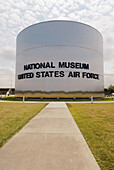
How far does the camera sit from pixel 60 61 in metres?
23.3

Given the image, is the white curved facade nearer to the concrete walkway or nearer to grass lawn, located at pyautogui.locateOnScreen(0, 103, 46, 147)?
grass lawn, located at pyautogui.locateOnScreen(0, 103, 46, 147)

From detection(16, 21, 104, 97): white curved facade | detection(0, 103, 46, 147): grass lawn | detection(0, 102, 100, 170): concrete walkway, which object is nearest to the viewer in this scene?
detection(0, 102, 100, 170): concrete walkway

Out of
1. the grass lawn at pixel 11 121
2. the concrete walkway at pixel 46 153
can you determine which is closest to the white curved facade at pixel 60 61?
the grass lawn at pixel 11 121

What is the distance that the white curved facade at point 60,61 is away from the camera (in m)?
23.2

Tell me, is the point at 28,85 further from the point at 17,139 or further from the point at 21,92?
the point at 17,139

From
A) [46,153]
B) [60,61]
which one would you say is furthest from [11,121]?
[60,61]

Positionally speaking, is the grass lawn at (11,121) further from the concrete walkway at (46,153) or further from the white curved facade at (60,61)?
the white curved facade at (60,61)

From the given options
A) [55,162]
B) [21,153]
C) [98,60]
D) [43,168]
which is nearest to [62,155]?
[55,162]

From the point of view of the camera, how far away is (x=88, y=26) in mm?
25891

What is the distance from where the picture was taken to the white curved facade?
911 inches

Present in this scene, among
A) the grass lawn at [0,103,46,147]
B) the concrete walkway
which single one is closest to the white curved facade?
the grass lawn at [0,103,46,147]

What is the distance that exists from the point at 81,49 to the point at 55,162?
24786mm

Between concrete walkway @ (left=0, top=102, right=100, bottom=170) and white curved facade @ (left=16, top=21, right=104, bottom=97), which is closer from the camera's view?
concrete walkway @ (left=0, top=102, right=100, bottom=170)

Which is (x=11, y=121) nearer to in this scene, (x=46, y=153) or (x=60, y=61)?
(x=46, y=153)
